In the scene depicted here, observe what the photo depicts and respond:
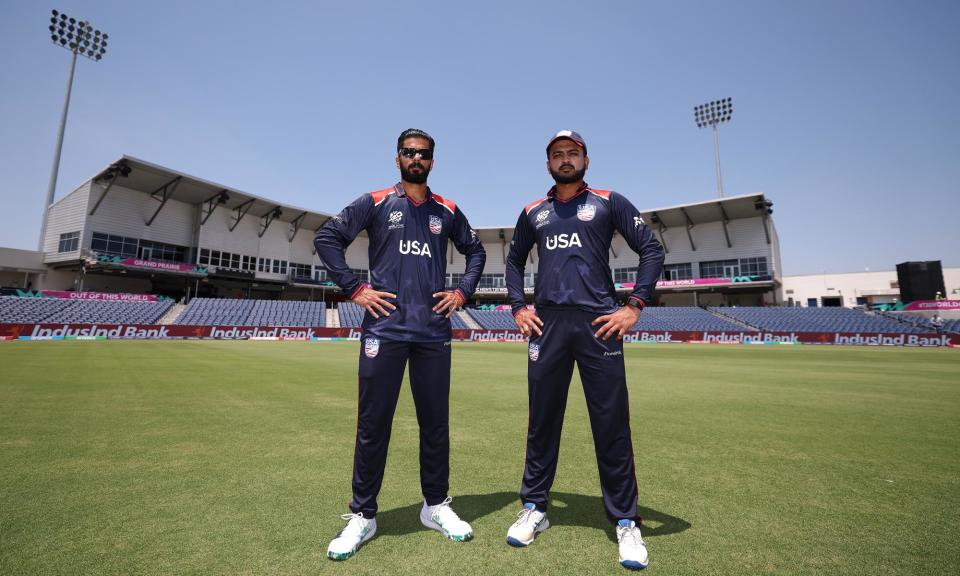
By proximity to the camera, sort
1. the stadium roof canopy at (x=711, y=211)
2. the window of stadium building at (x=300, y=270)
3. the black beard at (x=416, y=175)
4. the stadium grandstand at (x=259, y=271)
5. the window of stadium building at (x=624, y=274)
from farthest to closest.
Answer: the window of stadium building at (x=624, y=274)
the window of stadium building at (x=300, y=270)
the stadium roof canopy at (x=711, y=211)
the stadium grandstand at (x=259, y=271)
the black beard at (x=416, y=175)

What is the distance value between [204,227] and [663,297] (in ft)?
176

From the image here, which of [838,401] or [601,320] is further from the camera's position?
[838,401]

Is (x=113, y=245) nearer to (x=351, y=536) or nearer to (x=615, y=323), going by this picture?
(x=351, y=536)

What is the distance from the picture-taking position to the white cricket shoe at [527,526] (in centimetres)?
246

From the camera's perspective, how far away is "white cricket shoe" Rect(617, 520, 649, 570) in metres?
2.21

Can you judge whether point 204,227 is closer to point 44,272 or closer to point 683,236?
point 44,272

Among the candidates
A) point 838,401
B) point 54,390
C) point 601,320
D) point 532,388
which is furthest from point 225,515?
point 838,401

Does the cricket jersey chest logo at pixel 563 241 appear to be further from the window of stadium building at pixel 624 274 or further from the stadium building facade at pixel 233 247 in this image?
the window of stadium building at pixel 624 274

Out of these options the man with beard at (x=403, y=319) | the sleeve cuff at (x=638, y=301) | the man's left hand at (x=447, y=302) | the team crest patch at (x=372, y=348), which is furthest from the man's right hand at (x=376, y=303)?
the sleeve cuff at (x=638, y=301)

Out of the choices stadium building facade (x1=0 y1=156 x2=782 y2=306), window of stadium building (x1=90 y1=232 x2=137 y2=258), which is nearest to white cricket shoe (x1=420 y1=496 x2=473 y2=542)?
stadium building facade (x1=0 y1=156 x2=782 y2=306)

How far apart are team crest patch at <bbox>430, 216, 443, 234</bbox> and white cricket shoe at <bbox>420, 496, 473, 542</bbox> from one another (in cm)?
197

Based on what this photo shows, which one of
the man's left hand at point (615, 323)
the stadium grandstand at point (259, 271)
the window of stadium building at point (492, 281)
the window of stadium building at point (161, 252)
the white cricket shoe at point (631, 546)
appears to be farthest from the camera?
the window of stadium building at point (492, 281)

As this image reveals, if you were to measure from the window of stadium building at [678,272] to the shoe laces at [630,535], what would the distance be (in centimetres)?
5180

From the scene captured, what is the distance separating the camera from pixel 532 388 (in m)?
3.01
